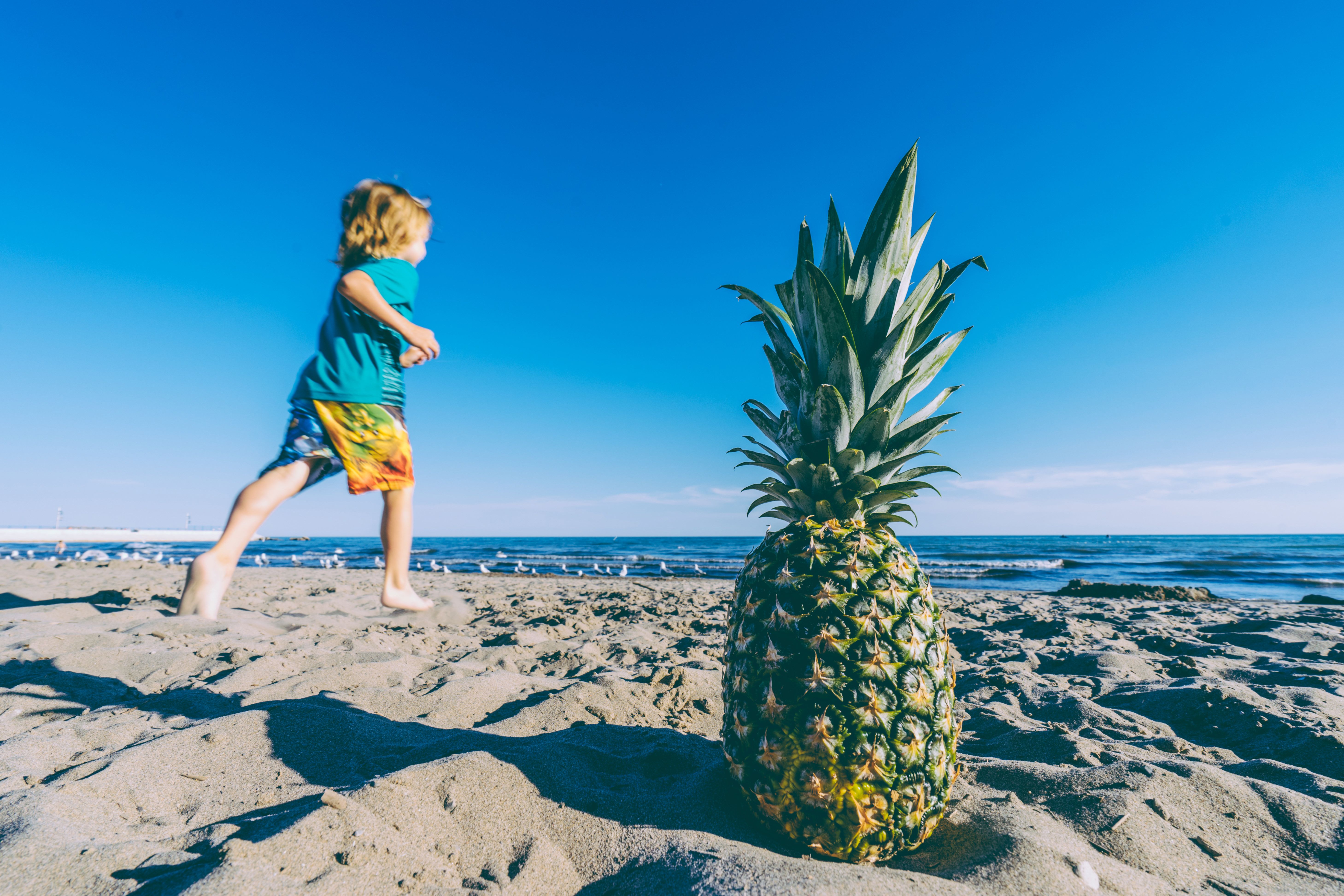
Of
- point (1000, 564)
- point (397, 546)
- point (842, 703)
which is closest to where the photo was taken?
point (842, 703)

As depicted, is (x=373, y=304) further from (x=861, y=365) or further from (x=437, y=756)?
(x=861, y=365)

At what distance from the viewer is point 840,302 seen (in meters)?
2.21

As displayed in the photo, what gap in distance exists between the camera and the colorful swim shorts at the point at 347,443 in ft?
10.6

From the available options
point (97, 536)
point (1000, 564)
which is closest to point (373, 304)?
point (1000, 564)

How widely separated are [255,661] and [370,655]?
0.66 metres

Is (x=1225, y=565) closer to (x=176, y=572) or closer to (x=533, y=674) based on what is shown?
(x=533, y=674)

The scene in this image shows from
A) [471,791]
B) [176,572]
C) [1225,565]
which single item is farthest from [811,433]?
[1225,565]

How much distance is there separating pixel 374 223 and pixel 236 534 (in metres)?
1.87

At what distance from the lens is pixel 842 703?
1825mm

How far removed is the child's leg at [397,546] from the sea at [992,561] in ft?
15.3

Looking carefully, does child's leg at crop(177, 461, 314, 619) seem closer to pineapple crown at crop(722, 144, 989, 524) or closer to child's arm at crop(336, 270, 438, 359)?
child's arm at crop(336, 270, 438, 359)

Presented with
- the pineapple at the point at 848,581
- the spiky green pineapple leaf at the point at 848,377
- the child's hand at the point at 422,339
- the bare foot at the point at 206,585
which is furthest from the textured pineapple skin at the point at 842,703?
the bare foot at the point at 206,585

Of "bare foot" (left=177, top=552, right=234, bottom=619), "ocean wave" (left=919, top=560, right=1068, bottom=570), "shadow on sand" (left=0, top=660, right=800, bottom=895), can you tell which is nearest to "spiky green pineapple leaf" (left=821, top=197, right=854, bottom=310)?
"shadow on sand" (left=0, top=660, right=800, bottom=895)

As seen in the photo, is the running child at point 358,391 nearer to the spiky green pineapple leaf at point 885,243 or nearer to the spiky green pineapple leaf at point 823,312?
the spiky green pineapple leaf at point 823,312
